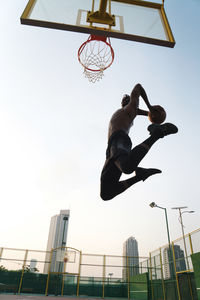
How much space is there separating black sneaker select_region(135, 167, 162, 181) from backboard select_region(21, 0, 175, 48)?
9.22 feet

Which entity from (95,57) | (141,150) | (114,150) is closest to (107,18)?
(95,57)

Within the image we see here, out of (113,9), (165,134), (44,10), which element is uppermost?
(113,9)

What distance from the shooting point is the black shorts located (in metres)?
2.99

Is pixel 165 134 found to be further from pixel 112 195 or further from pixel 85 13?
pixel 85 13

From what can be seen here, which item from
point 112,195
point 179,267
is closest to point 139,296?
point 179,267

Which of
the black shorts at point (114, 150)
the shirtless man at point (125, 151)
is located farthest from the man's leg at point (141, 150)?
the black shorts at point (114, 150)

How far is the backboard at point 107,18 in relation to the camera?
4324 mm

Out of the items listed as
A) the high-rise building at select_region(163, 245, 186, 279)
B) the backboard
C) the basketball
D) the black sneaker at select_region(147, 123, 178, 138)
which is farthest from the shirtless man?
the high-rise building at select_region(163, 245, 186, 279)

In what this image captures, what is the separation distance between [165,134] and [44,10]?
3.77m

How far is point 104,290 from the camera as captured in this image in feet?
48.8

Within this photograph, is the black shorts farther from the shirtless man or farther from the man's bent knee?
the man's bent knee

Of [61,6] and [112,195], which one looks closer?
[112,195]

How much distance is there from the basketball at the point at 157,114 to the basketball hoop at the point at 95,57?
2570 mm

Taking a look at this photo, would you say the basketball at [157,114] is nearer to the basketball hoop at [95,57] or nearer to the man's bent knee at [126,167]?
the man's bent knee at [126,167]
